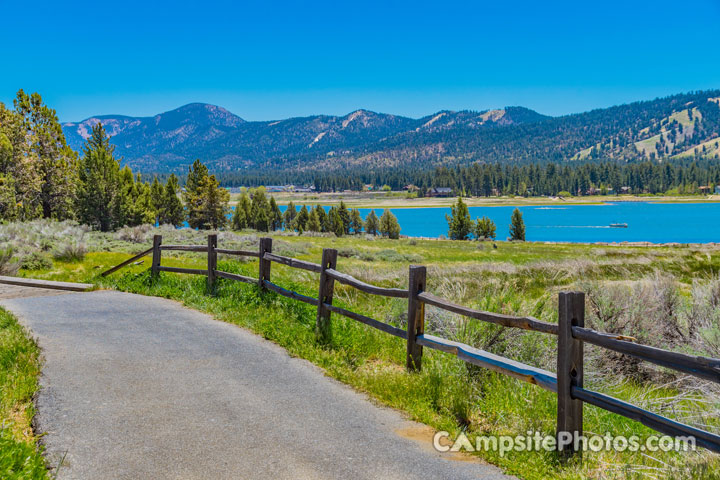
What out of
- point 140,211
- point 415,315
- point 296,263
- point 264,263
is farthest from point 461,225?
point 415,315

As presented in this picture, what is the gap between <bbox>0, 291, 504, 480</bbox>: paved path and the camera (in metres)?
4.53

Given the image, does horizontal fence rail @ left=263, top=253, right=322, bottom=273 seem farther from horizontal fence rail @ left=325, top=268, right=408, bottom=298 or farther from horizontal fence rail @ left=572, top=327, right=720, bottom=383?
horizontal fence rail @ left=572, top=327, right=720, bottom=383

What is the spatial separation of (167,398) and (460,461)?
3281 mm

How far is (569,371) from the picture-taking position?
4.69m

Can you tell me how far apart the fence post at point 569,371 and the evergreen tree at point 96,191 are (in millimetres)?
39261

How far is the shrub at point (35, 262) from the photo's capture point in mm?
19156

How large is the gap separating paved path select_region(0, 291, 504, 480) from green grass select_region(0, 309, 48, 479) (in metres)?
0.17

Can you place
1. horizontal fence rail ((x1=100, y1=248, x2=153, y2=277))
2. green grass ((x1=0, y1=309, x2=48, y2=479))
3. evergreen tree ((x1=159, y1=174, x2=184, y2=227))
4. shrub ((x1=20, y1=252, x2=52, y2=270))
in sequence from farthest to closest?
evergreen tree ((x1=159, y1=174, x2=184, y2=227))
shrub ((x1=20, y1=252, x2=52, y2=270))
horizontal fence rail ((x1=100, y1=248, x2=153, y2=277))
green grass ((x1=0, y1=309, x2=48, y2=479))

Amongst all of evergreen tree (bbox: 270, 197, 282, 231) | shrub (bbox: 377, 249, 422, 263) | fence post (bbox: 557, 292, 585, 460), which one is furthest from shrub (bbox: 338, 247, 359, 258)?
evergreen tree (bbox: 270, 197, 282, 231)

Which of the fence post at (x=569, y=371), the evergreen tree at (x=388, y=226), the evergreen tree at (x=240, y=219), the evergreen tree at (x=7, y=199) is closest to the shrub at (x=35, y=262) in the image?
the evergreen tree at (x=7, y=199)

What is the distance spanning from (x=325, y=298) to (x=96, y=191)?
115ft

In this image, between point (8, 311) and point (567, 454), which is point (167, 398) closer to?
point (567, 454)

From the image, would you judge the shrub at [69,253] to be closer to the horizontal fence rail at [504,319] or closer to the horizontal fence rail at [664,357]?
the horizontal fence rail at [504,319]

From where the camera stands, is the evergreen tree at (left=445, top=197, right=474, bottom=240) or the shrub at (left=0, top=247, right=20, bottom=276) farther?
the evergreen tree at (left=445, top=197, right=474, bottom=240)
